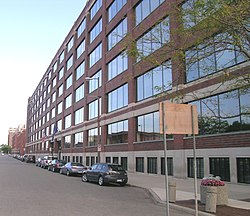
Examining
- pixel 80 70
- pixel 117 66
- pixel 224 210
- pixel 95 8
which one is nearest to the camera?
pixel 224 210

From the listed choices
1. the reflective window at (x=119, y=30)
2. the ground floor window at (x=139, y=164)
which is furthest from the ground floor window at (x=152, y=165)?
the reflective window at (x=119, y=30)

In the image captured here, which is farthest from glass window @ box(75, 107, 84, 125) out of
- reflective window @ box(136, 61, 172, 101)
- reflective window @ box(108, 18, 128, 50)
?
reflective window @ box(136, 61, 172, 101)

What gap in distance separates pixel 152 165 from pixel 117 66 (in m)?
12.9

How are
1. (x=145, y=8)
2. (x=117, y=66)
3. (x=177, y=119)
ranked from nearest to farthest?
(x=177, y=119) < (x=145, y=8) < (x=117, y=66)

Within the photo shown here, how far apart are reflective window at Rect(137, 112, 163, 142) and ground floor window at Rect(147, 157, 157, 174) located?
5.76 feet

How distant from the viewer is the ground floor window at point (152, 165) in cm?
2691

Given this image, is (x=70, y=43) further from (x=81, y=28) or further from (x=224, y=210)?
(x=224, y=210)

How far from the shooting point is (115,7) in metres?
37.2

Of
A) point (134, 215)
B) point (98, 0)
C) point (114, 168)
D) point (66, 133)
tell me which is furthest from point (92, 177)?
point (66, 133)

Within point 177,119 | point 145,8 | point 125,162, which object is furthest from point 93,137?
point 177,119

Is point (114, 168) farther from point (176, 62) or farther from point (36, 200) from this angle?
point (176, 62)

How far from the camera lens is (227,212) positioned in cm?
1004

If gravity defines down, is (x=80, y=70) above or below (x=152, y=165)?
above

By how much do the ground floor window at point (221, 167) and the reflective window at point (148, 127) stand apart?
21.6 ft
